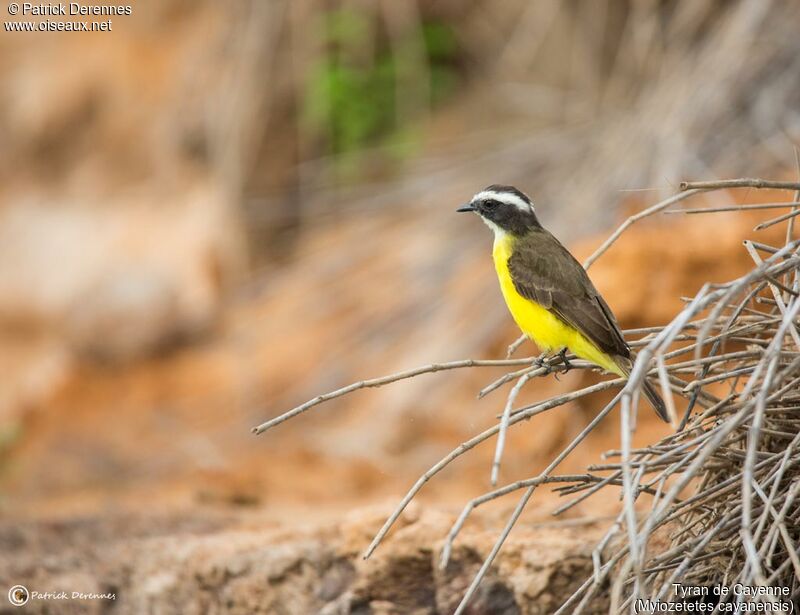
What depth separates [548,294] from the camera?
16.2 feet

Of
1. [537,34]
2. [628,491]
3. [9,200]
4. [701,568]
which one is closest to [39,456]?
[9,200]

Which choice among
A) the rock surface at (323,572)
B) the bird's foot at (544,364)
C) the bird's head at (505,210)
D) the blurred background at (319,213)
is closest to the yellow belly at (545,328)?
the bird's foot at (544,364)

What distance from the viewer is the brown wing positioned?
4684 mm

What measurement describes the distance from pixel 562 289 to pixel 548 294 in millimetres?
66

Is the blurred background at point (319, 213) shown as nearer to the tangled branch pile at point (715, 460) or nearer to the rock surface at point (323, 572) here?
the rock surface at point (323, 572)

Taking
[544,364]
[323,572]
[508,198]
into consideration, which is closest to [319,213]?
[508,198]

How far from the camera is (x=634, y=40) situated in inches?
376

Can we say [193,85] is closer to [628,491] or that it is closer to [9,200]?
[9,200]

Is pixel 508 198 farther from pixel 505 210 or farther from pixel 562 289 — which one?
pixel 562 289

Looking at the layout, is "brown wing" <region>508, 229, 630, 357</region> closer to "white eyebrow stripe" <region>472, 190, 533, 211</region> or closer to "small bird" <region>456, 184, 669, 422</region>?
"small bird" <region>456, 184, 669, 422</region>

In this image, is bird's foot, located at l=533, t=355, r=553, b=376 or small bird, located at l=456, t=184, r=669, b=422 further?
small bird, located at l=456, t=184, r=669, b=422

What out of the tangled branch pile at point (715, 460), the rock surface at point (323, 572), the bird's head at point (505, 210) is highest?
the bird's head at point (505, 210)

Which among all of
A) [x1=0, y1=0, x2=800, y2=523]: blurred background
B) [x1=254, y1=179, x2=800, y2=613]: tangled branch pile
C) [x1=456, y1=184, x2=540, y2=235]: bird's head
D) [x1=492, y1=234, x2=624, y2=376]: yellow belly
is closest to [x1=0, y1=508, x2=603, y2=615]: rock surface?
[x1=254, y1=179, x2=800, y2=613]: tangled branch pile

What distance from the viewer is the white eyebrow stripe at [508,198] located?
5441mm
